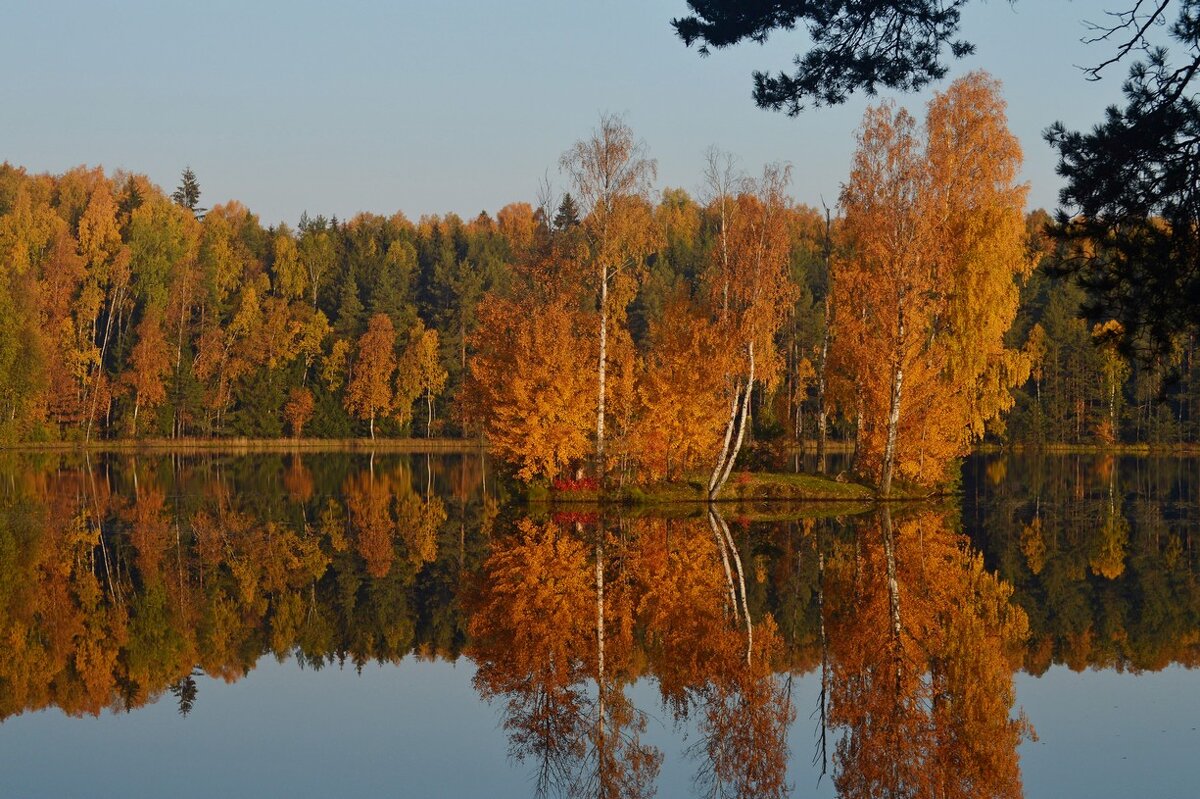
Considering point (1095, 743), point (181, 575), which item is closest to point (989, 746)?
point (1095, 743)

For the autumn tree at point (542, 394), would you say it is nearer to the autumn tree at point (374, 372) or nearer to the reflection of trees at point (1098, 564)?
the reflection of trees at point (1098, 564)

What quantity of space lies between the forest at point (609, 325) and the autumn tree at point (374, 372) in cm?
18

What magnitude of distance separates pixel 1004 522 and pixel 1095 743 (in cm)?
1994

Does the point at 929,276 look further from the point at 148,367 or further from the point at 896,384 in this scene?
the point at 148,367

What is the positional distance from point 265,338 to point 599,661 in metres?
72.0

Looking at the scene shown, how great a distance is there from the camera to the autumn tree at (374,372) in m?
81.6

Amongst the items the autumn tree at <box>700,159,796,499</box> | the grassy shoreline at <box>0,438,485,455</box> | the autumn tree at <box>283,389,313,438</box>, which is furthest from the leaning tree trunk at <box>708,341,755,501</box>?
the autumn tree at <box>283,389,313,438</box>

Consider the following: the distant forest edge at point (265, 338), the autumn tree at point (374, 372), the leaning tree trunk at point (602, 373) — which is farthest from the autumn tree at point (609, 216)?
the autumn tree at point (374, 372)

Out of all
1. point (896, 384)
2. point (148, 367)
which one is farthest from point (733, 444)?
point (148, 367)

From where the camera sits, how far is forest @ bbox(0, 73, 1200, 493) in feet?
108

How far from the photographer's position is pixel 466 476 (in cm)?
5034

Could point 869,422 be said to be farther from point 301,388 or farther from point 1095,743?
point 301,388

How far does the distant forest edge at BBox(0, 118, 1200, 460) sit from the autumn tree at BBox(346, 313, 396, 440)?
0.15m

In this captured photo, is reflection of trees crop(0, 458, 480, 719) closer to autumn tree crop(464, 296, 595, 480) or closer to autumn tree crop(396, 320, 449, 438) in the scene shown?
autumn tree crop(464, 296, 595, 480)
